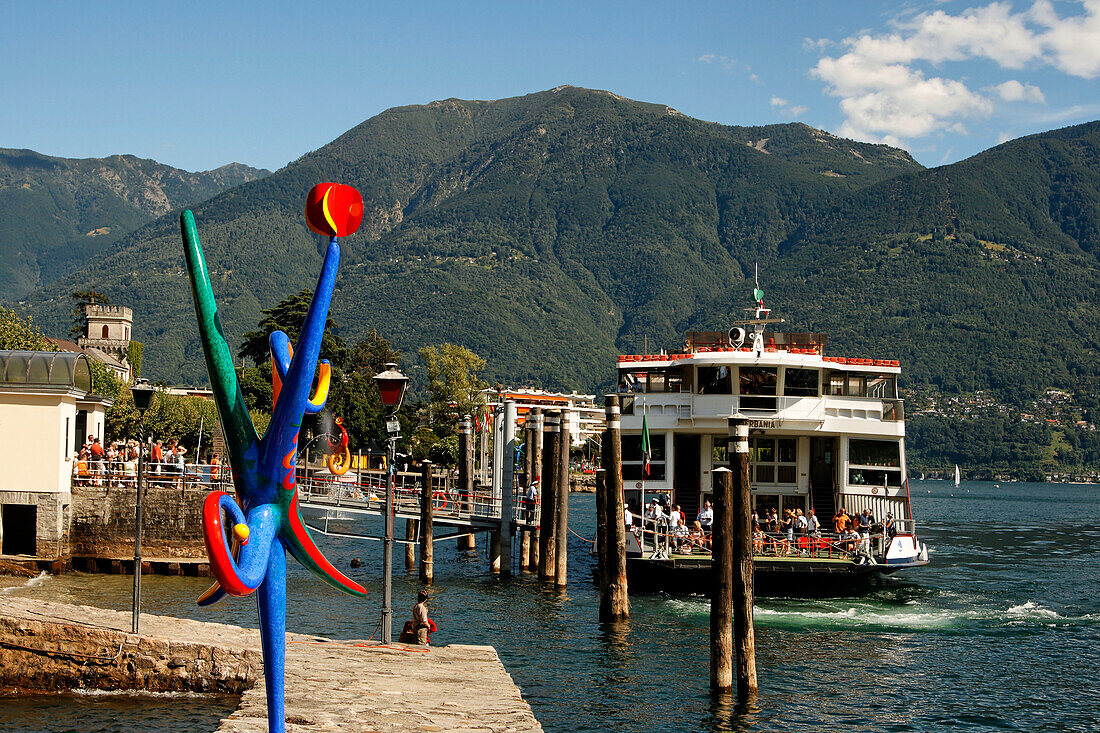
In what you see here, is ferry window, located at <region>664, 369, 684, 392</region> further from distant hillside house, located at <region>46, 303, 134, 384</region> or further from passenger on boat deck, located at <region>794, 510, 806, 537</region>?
distant hillside house, located at <region>46, 303, 134, 384</region>

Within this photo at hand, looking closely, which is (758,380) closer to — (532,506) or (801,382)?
(801,382)

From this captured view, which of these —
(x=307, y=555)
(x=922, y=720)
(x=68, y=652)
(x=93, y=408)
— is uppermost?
(x=93, y=408)

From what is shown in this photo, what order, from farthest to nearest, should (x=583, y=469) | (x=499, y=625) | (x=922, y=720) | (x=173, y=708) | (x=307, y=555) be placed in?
1. (x=583, y=469)
2. (x=499, y=625)
3. (x=922, y=720)
4. (x=173, y=708)
5. (x=307, y=555)

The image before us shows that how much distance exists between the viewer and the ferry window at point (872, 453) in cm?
3725

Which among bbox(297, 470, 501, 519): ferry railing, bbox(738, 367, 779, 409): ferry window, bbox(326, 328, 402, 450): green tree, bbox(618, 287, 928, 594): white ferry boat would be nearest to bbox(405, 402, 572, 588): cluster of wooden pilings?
bbox(297, 470, 501, 519): ferry railing

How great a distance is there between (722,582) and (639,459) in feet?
58.0

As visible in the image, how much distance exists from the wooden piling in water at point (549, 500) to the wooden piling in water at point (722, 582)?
13910mm

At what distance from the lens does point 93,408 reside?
37.8m

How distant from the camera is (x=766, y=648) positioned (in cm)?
2647

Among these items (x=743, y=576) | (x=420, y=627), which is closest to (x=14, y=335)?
(x=420, y=627)

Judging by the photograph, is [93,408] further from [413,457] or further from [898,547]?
[413,457]

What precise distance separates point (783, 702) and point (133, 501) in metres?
22.8

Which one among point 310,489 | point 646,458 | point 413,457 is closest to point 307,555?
point 646,458

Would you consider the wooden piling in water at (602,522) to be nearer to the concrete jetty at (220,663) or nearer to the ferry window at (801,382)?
the ferry window at (801,382)
